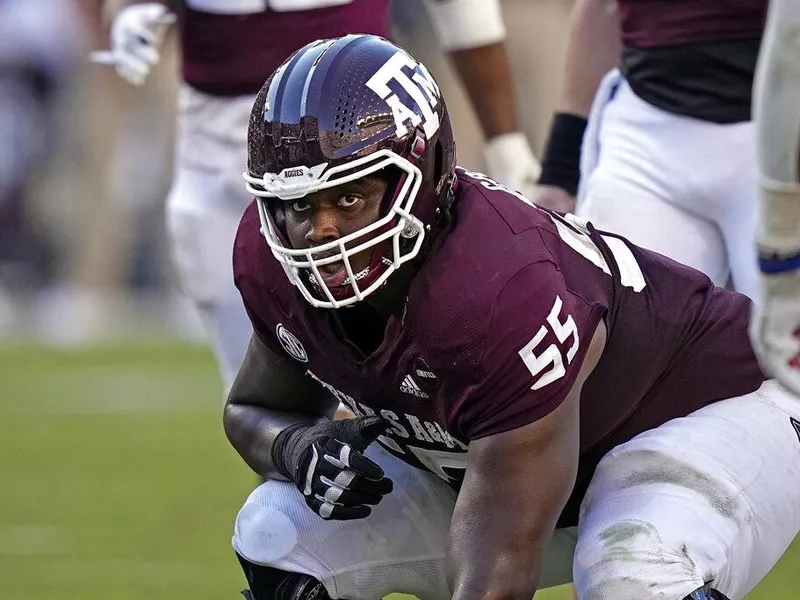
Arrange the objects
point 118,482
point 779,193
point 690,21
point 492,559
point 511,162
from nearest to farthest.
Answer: point 779,193 → point 492,559 → point 690,21 → point 511,162 → point 118,482

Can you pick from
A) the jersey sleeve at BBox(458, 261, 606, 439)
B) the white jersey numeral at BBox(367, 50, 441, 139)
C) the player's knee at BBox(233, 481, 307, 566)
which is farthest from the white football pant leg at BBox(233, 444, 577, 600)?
the white jersey numeral at BBox(367, 50, 441, 139)

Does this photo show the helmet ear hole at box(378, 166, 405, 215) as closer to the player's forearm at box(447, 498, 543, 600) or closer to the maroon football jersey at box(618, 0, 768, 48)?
the player's forearm at box(447, 498, 543, 600)

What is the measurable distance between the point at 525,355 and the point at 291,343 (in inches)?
20.9

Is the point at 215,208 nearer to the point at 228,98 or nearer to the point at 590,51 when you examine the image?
the point at 228,98

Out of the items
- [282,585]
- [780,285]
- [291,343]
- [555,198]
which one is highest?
[780,285]

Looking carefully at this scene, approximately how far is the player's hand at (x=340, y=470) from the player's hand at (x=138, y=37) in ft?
7.10

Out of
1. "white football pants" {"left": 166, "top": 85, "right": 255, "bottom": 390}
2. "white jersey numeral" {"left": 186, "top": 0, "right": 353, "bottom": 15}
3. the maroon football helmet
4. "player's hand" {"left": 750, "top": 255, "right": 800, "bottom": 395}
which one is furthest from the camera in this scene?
"white football pants" {"left": 166, "top": 85, "right": 255, "bottom": 390}

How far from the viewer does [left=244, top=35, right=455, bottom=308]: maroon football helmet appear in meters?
2.50

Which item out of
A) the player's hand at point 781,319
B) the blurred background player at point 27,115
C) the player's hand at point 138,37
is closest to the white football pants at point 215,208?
the player's hand at point 138,37

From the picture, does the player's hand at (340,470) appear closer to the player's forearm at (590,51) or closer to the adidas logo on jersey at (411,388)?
the adidas logo on jersey at (411,388)

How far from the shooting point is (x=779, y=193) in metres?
2.02

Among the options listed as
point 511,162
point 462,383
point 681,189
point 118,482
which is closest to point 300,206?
point 462,383

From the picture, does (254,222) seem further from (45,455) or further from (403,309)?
(45,455)

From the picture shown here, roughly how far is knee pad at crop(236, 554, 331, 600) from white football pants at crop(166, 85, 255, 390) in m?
1.39
